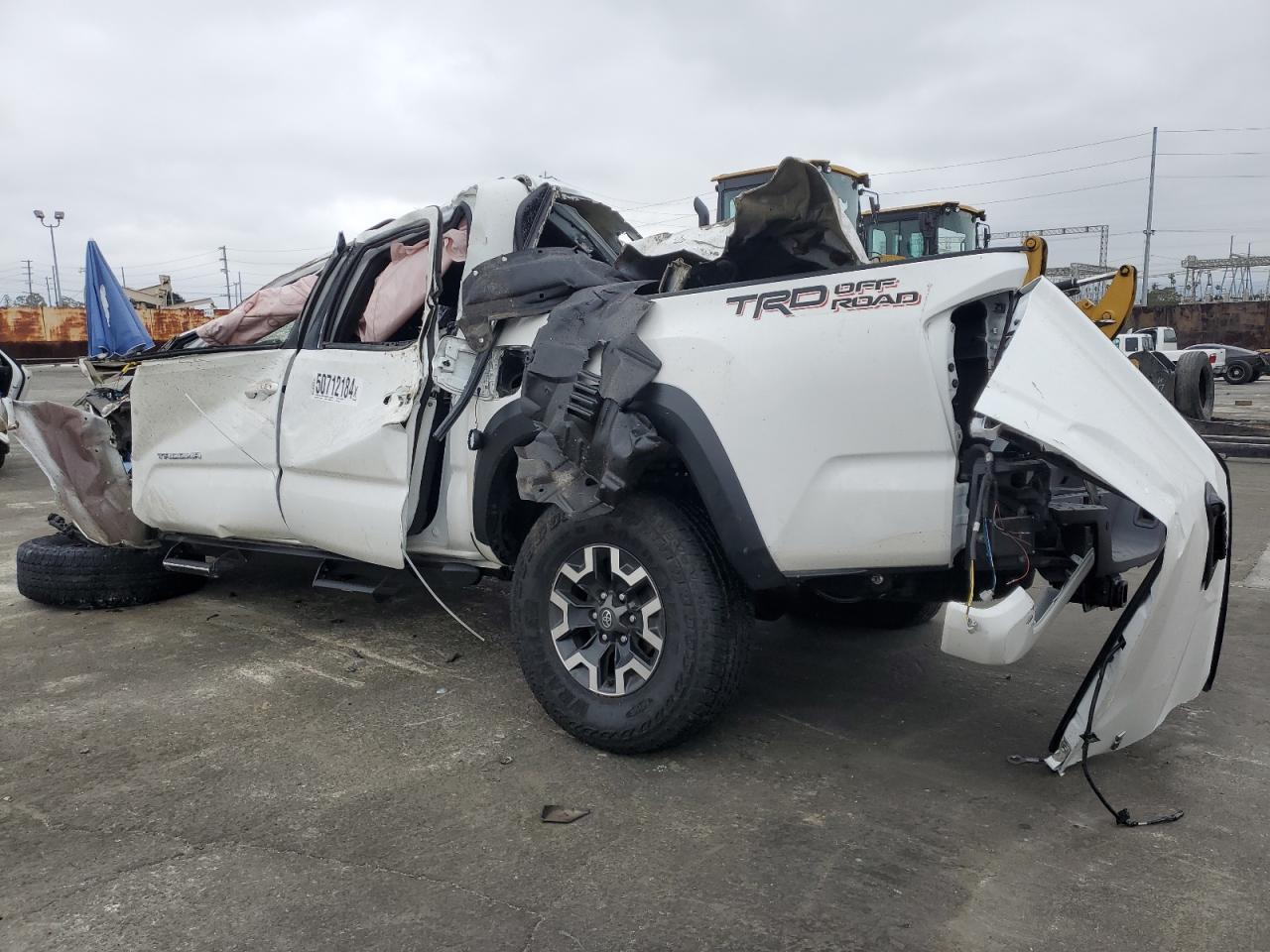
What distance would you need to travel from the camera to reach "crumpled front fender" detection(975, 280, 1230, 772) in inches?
108

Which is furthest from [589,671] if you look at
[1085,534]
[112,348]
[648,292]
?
[112,348]

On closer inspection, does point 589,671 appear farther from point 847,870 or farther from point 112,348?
point 112,348

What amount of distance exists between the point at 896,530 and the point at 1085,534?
67 cm

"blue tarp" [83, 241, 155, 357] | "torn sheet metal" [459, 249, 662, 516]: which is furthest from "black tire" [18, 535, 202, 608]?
"torn sheet metal" [459, 249, 662, 516]

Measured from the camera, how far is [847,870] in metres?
2.71

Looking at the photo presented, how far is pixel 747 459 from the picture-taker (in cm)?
311

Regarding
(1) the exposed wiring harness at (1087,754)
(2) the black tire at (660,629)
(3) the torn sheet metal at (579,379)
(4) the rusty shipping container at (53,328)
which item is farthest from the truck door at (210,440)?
(4) the rusty shipping container at (53,328)

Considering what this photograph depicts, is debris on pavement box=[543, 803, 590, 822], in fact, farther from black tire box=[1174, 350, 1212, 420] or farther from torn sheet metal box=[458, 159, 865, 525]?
black tire box=[1174, 350, 1212, 420]

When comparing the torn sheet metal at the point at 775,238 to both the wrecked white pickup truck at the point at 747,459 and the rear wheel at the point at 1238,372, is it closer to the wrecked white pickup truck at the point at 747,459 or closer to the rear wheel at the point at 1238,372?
the wrecked white pickup truck at the point at 747,459

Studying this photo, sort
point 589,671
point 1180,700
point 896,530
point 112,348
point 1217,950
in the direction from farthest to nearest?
point 112,348 → point 589,671 → point 1180,700 → point 896,530 → point 1217,950

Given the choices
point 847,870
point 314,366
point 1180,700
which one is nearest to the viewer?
point 847,870

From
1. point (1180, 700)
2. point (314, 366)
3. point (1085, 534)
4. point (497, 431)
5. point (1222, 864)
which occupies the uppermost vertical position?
point (314, 366)

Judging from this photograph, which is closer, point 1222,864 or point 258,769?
point 1222,864

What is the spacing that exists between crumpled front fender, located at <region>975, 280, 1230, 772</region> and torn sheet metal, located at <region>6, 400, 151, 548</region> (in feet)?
15.9
